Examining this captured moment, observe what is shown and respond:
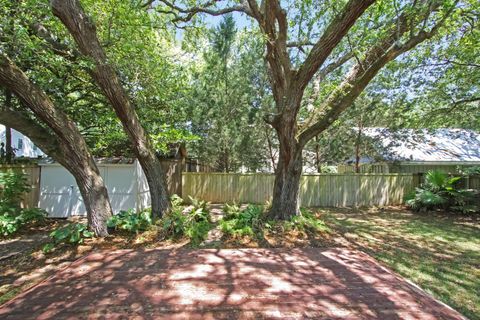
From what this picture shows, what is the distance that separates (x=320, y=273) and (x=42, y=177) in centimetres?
806

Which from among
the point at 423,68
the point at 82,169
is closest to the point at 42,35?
the point at 82,169

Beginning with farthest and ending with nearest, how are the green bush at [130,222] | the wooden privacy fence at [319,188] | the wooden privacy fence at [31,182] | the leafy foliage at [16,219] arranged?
the wooden privacy fence at [319,188] < the wooden privacy fence at [31,182] < the leafy foliage at [16,219] < the green bush at [130,222]

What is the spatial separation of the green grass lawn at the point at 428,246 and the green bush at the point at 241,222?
196cm

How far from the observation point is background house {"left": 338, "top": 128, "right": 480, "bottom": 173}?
11.8m

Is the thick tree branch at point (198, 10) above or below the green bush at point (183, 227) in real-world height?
above

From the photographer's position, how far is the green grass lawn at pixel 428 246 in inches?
138

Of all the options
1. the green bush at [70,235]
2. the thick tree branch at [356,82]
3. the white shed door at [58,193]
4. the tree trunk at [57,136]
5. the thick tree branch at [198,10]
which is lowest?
the green bush at [70,235]

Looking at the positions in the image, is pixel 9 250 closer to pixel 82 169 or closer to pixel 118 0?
pixel 82 169

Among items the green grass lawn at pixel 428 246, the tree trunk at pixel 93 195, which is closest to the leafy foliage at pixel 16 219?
the tree trunk at pixel 93 195

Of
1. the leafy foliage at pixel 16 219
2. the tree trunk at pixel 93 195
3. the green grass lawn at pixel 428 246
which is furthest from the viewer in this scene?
the leafy foliage at pixel 16 219

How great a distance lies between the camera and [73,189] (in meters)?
7.86

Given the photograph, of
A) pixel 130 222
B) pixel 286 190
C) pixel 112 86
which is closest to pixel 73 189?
pixel 130 222

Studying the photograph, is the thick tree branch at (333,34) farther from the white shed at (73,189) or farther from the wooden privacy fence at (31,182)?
the wooden privacy fence at (31,182)

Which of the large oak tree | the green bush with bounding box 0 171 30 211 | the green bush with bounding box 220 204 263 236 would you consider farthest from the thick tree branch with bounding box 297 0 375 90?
the green bush with bounding box 0 171 30 211
